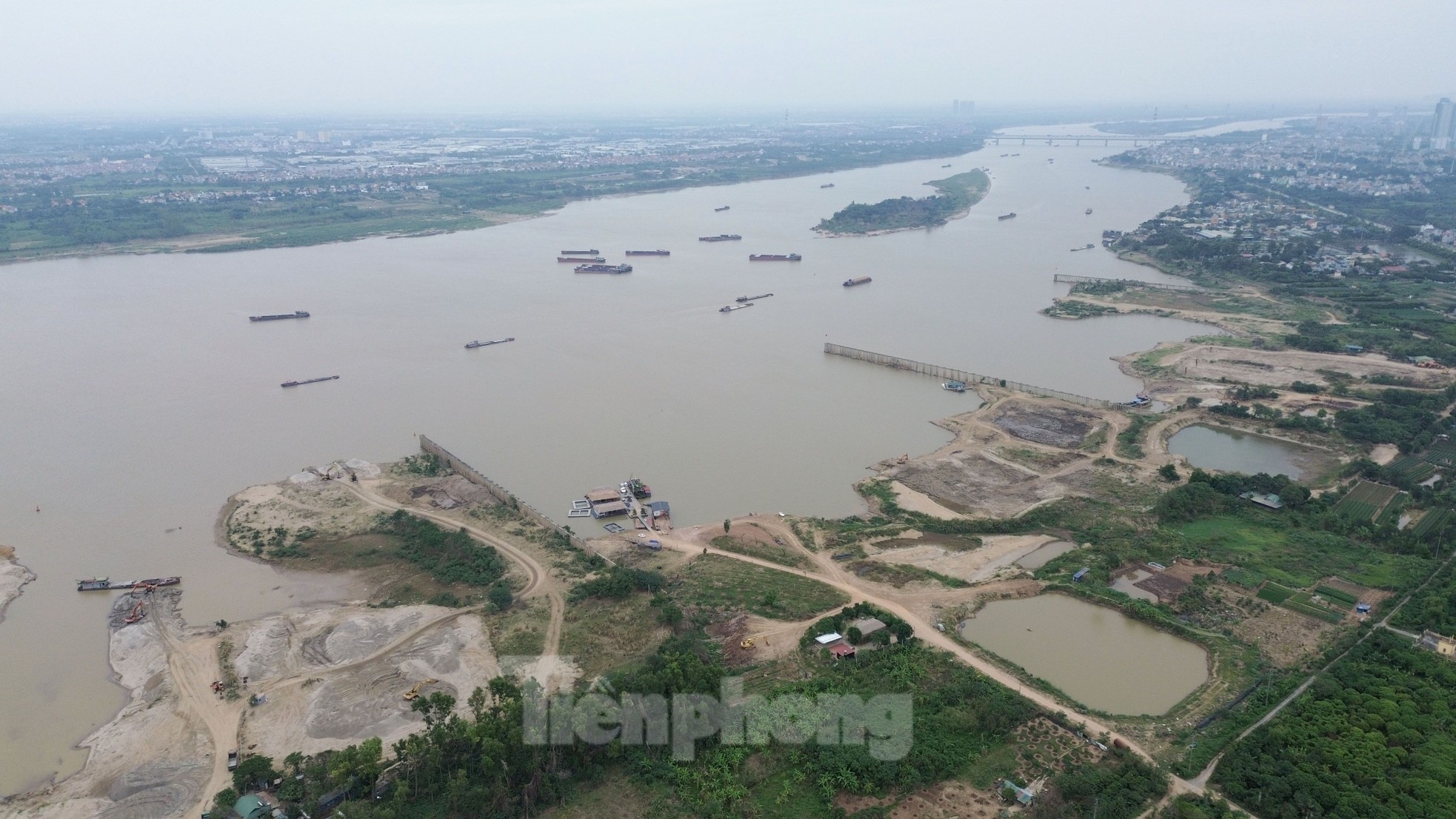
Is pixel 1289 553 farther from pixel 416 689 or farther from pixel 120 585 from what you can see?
pixel 120 585

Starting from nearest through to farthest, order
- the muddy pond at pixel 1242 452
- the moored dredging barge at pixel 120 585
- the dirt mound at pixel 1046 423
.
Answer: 1. the moored dredging barge at pixel 120 585
2. the muddy pond at pixel 1242 452
3. the dirt mound at pixel 1046 423

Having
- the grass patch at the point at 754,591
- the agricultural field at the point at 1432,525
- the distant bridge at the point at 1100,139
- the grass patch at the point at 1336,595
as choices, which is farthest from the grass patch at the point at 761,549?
the distant bridge at the point at 1100,139

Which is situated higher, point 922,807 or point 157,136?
point 157,136

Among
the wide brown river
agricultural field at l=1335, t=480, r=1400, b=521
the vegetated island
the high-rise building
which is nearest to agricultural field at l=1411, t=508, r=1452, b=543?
agricultural field at l=1335, t=480, r=1400, b=521

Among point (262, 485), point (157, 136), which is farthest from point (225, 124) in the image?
point (262, 485)

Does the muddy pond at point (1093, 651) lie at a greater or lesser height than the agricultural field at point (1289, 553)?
lesser

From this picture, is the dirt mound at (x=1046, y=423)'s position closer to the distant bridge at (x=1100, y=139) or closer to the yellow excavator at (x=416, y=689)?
the yellow excavator at (x=416, y=689)

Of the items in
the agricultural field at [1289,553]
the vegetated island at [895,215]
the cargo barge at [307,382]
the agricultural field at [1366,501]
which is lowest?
the agricultural field at [1366,501]

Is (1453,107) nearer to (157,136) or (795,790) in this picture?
(795,790)
